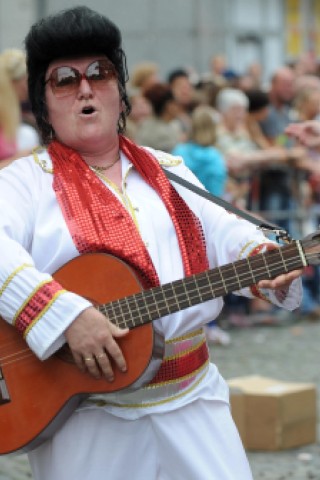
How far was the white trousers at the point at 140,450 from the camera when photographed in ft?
11.7

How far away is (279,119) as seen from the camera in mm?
12039

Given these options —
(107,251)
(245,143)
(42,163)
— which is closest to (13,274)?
(107,251)

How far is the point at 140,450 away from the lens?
3582mm

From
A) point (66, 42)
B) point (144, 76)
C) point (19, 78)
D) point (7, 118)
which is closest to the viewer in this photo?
point (66, 42)

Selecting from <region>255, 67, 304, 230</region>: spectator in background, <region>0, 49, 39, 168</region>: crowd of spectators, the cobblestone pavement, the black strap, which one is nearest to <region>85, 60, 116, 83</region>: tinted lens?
the black strap

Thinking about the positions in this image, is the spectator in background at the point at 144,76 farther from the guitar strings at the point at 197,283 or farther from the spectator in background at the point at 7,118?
the guitar strings at the point at 197,283

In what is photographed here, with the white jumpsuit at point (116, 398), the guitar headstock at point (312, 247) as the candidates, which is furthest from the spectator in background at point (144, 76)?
the guitar headstock at point (312, 247)

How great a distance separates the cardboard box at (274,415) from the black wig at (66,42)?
2.95m

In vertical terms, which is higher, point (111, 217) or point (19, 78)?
point (111, 217)

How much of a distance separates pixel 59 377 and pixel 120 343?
22 centimetres

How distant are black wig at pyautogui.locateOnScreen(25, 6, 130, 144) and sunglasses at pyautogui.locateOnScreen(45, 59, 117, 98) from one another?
0.04 m

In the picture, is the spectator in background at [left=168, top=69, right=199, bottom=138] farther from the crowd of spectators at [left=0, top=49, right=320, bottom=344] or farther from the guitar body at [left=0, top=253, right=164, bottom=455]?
the guitar body at [left=0, top=253, right=164, bottom=455]

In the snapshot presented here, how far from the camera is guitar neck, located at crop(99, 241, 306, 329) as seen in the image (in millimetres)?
3412

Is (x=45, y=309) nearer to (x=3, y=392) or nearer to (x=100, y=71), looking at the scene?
(x=3, y=392)
